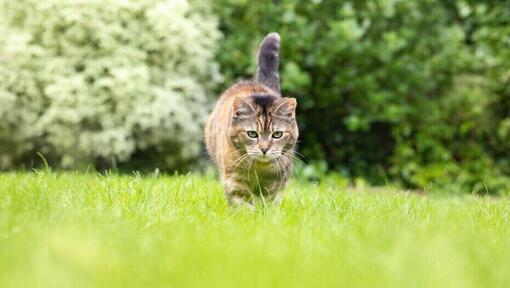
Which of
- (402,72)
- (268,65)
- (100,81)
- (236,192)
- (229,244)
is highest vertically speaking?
(268,65)

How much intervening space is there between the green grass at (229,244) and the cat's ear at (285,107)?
1.84ft

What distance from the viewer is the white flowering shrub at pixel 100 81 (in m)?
6.60

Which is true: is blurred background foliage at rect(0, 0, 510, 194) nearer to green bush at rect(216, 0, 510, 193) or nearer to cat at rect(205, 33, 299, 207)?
green bush at rect(216, 0, 510, 193)

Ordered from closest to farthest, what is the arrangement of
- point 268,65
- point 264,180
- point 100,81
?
point 264,180, point 268,65, point 100,81

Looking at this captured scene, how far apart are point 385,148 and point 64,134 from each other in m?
3.51

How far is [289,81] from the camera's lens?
23.4ft

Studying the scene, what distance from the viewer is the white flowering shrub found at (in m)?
6.60

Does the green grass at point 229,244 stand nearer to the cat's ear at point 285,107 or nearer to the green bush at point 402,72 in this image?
the cat's ear at point 285,107

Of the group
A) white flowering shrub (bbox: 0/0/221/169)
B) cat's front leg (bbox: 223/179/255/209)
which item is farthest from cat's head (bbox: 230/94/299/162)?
white flowering shrub (bbox: 0/0/221/169)

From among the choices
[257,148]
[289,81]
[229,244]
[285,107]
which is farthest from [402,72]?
[229,244]

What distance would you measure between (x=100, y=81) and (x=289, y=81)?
6.15 feet

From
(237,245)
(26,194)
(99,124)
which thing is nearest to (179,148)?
(99,124)

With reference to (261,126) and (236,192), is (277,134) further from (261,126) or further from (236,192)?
(236,192)

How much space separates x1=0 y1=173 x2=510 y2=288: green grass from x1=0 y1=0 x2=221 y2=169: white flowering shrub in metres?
3.03
